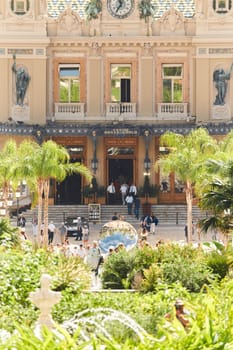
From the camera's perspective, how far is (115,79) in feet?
171

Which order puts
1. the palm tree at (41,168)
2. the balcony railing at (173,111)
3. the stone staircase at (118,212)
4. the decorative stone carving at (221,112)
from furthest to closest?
1. the balcony railing at (173,111)
2. the decorative stone carving at (221,112)
3. the stone staircase at (118,212)
4. the palm tree at (41,168)

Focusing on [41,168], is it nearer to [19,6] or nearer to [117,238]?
[117,238]

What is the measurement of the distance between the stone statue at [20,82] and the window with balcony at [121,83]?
16.1 feet

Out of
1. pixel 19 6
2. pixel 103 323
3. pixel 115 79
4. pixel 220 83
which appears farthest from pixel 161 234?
pixel 103 323

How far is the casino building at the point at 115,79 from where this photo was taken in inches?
1998

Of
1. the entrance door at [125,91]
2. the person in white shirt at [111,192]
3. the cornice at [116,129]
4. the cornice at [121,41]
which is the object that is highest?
the cornice at [121,41]

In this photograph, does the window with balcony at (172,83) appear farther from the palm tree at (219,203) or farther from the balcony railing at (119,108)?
the palm tree at (219,203)

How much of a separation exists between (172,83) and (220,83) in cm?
284

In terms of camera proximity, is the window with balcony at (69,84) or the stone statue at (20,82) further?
the window with balcony at (69,84)

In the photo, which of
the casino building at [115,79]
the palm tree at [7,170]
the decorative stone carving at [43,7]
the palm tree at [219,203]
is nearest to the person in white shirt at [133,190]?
the casino building at [115,79]

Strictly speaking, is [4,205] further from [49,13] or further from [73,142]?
[49,13]

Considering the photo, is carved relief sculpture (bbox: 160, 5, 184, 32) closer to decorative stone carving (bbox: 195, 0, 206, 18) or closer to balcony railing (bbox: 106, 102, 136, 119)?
decorative stone carving (bbox: 195, 0, 206, 18)

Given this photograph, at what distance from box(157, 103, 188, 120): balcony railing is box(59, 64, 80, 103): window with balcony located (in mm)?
4786

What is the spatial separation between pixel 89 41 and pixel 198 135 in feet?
44.3
